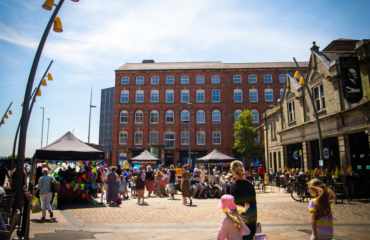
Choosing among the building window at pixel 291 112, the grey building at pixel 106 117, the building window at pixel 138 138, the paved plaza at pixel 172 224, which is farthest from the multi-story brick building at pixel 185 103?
the grey building at pixel 106 117

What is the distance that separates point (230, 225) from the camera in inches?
141

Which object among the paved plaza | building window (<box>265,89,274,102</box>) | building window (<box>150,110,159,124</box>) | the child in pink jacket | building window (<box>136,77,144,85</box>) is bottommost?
the paved plaza

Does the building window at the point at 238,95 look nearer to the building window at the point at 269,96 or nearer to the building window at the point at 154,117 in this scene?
the building window at the point at 269,96

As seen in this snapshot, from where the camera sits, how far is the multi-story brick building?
1768 inches

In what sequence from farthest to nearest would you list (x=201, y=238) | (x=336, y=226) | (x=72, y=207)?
(x=72, y=207)
(x=336, y=226)
(x=201, y=238)

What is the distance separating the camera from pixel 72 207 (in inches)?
462

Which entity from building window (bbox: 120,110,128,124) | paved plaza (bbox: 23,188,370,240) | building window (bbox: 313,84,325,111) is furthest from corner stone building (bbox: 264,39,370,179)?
building window (bbox: 120,110,128,124)

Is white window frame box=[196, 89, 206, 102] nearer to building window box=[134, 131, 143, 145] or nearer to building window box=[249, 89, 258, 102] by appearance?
building window box=[249, 89, 258, 102]

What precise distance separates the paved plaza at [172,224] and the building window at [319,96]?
9.41 meters

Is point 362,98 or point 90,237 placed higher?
point 362,98

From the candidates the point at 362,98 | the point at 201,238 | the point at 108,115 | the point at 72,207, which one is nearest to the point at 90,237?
the point at 201,238

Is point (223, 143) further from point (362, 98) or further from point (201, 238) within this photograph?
point (201, 238)

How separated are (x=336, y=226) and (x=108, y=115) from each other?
4614 inches

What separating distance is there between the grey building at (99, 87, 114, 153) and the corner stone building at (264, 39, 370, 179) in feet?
322
